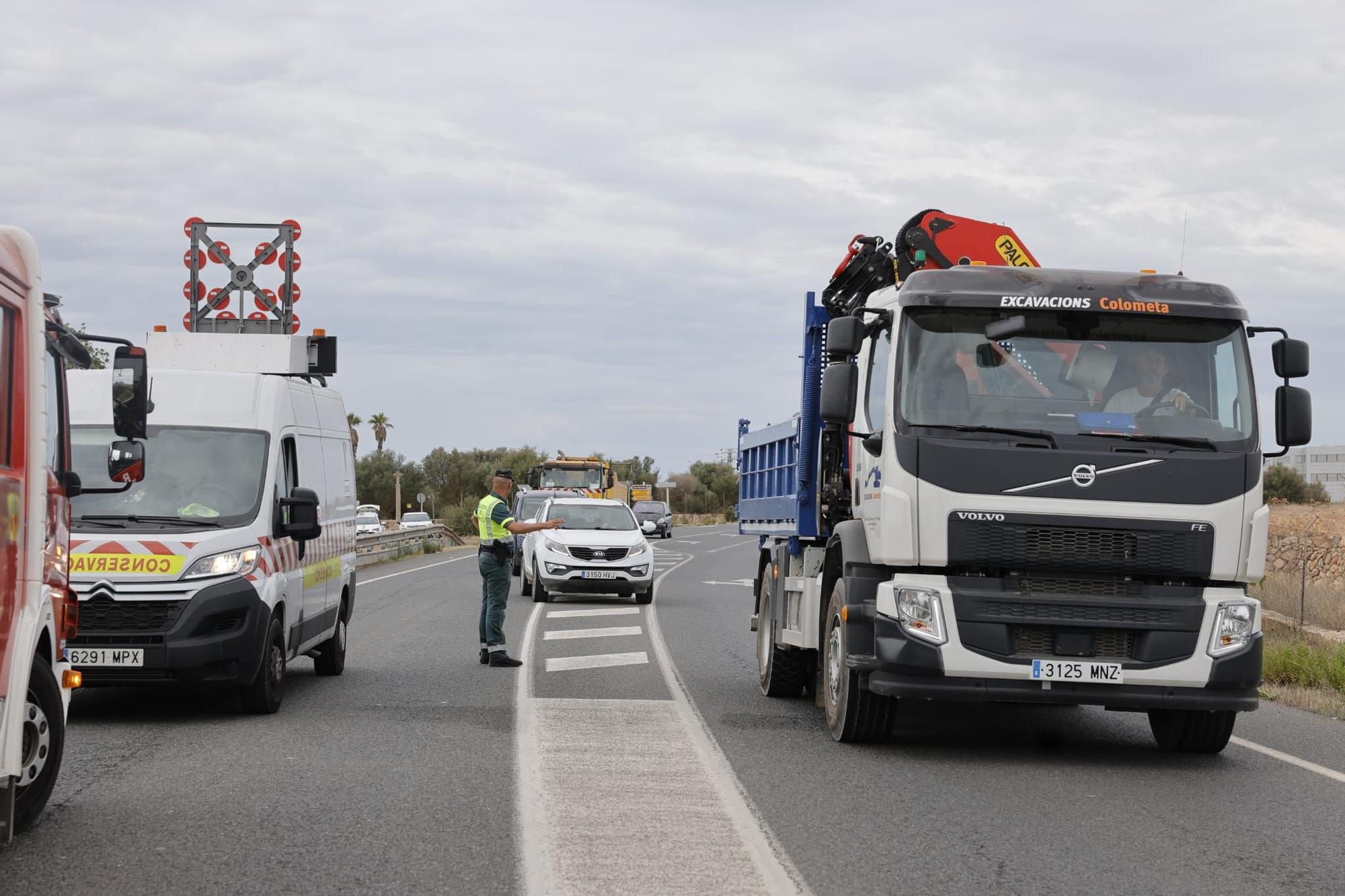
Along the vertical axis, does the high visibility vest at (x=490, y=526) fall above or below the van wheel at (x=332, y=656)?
above

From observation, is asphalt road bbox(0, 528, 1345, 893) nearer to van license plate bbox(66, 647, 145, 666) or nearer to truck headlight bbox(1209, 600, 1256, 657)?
van license plate bbox(66, 647, 145, 666)

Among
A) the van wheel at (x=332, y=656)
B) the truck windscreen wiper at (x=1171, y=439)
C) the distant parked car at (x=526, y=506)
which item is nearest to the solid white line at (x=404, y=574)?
the distant parked car at (x=526, y=506)

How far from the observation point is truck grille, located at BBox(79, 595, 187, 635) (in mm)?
9984

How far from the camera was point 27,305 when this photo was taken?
6.35 meters

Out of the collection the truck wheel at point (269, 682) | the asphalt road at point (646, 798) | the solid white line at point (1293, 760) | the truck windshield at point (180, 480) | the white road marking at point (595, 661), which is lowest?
the white road marking at point (595, 661)

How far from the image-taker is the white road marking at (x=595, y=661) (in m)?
14.2

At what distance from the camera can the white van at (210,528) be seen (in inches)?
394

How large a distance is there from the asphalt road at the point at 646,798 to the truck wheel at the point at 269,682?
132 millimetres

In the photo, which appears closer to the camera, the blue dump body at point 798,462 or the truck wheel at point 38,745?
the truck wheel at point 38,745

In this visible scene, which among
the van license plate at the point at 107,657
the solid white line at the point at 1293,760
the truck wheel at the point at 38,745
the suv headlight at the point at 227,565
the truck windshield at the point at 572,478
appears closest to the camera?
the truck wheel at the point at 38,745

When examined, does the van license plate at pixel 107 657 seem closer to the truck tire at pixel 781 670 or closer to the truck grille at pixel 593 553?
the truck tire at pixel 781 670

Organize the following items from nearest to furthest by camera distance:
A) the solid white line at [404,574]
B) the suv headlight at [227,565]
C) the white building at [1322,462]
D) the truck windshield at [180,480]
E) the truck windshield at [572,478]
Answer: the suv headlight at [227,565], the truck windshield at [180,480], the solid white line at [404,574], the truck windshield at [572,478], the white building at [1322,462]

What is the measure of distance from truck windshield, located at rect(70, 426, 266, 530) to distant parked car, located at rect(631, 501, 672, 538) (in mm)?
50365

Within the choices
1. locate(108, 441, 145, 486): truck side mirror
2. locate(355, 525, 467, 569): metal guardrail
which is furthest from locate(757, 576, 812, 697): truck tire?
locate(355, 525, 467, 569): metal guardrail
